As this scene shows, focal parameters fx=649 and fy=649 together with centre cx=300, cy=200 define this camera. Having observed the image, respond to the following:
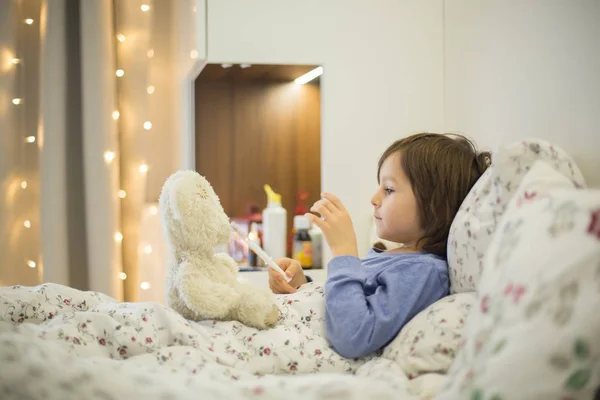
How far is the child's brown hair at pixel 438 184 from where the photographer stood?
1140 mm

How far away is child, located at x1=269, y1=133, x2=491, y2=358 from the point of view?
974 mm

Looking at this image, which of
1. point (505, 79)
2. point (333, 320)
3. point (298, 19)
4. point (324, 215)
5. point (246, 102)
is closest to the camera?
point (333, 320)

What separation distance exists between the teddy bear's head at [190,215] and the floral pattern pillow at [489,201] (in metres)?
0.39

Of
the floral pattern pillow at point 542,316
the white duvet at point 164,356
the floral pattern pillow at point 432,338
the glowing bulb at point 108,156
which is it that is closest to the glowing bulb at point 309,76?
the glowing bulb at point 108,156

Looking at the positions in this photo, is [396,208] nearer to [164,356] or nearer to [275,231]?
[164,356]

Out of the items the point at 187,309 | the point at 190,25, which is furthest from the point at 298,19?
the point at 187,309

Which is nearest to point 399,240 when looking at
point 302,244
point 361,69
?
point 302,244

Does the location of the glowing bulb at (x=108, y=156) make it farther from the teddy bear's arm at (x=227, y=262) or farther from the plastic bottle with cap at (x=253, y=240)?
the teddy bear's arm at (x=227, y=262)

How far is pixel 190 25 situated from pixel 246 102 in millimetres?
310

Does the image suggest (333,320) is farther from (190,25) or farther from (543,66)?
(190,25)

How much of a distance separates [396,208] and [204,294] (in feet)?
1.22

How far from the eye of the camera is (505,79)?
163 cm

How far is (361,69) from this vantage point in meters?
2.02

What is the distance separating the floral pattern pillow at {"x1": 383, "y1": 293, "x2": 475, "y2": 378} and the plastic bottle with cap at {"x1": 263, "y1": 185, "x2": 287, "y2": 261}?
1.07 metres
